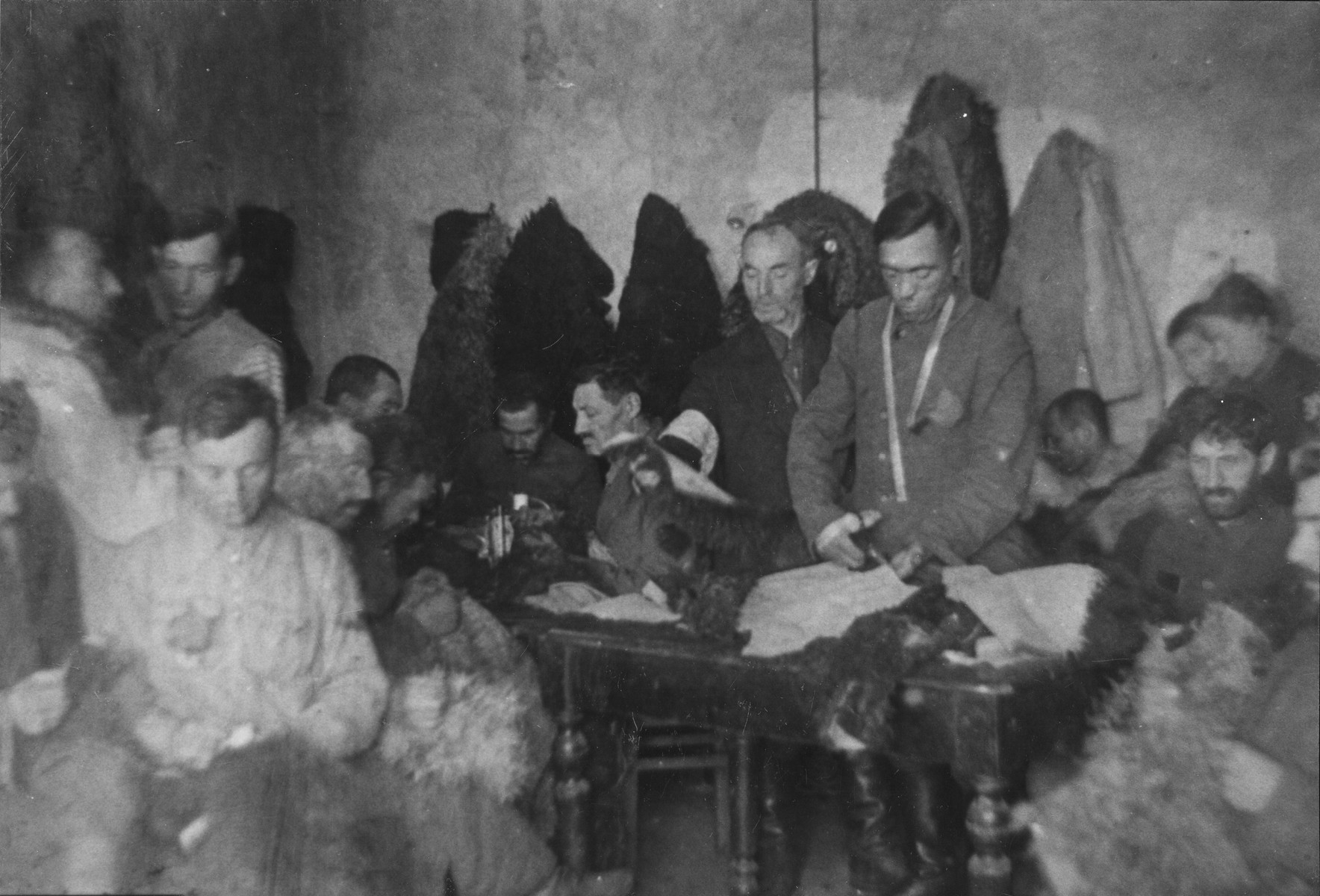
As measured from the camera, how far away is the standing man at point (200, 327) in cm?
347

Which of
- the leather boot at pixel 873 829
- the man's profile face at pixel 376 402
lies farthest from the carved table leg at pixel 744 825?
the man's profile face at pixel 376 402

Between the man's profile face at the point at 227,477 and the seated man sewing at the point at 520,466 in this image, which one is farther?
the seated man sewing at the point at 520,466

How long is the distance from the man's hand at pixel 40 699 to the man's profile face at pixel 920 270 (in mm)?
2304

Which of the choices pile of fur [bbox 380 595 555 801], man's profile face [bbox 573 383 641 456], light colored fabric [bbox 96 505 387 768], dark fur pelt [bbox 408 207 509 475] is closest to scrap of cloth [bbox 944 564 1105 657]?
man's profile face [bbox 573 383 641 456]

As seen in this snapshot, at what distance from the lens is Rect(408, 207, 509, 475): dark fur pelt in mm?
3688

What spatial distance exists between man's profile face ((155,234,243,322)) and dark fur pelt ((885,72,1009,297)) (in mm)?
1714

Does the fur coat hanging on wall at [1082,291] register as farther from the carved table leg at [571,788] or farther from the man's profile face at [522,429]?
the carved table leg at [571,788]

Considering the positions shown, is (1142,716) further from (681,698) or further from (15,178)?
(15,178)

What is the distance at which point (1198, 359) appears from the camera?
341 centimetres

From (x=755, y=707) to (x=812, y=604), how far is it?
0.96 feet

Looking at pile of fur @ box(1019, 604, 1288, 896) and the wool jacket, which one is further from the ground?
the wool jacket

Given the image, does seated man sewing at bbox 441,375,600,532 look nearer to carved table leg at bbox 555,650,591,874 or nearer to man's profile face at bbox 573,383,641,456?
man's profile face at bbox 573,383,641,456

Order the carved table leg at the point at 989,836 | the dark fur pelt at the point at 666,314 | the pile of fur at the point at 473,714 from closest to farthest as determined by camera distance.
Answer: the carved table leg at the point at 989,836, the pile of fur at the point at 473,714, the dark fur pelt at the point at 666,314

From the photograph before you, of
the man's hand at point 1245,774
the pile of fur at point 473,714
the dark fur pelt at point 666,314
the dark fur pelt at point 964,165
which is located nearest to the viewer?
the man's hand at point 1245,774
